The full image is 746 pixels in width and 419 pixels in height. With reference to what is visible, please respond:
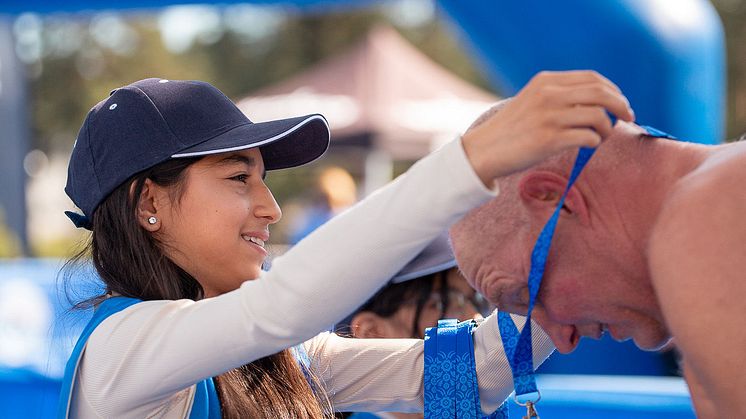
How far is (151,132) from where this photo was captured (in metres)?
1.71

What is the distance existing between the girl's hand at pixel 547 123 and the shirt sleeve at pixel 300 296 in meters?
0.04

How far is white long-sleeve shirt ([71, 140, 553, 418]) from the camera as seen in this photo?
1.18 meters

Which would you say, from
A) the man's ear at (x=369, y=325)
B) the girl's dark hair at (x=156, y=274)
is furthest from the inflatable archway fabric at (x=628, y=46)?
the girl's dark hair at (x=156, y=274)

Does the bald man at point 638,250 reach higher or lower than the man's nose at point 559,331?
higher

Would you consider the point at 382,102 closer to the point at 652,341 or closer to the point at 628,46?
the point at 628,46

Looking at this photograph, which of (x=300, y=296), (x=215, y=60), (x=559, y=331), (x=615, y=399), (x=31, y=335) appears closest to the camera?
(x=300, y=296)

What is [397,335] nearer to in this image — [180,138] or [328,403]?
[328,403]

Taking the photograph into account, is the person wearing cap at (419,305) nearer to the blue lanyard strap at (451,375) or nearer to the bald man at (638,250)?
the blue lanyard strap at (451,375)

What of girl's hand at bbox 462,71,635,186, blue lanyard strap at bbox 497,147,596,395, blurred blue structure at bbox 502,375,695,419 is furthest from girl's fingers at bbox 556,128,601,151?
blurred blue structure at bbox 502,375,695,419

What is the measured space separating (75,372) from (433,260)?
0.95 meters

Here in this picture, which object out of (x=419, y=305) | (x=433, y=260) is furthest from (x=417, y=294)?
(x=433, y=260)

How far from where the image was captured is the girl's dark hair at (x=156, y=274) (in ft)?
5.77

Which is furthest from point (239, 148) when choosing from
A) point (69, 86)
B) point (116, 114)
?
point (69, 86)

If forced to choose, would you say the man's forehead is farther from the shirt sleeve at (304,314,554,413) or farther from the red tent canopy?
the red tent canopy
